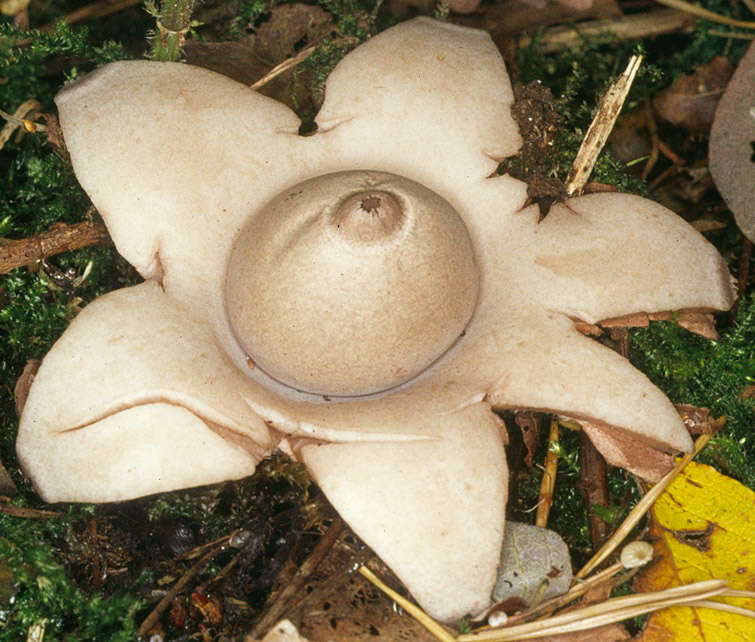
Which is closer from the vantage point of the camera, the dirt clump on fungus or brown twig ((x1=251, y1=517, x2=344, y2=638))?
brown twig ((x1=251, y1=517, x2=344, y2=638))

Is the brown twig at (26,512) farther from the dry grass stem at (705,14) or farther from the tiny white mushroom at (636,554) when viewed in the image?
the dry grass stem at (705,14)

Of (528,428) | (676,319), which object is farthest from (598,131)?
(528,428)

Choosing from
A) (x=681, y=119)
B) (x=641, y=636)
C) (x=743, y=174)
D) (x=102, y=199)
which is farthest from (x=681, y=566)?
(x=102, y=199)

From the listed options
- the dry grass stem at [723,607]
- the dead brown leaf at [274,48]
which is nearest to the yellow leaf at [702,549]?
the dry grass stem at [723,607]

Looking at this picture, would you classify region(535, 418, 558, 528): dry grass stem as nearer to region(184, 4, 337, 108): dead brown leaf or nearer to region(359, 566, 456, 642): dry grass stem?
region(359, 566, 456, 642): dry grass stem

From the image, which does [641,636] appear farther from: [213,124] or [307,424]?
[213,124]

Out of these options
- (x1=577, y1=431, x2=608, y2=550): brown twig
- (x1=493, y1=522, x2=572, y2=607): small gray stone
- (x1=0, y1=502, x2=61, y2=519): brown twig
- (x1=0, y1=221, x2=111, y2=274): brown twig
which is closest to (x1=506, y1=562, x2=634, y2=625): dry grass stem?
(x1=493, y1=522, x2=572, y2=607): small gray stone

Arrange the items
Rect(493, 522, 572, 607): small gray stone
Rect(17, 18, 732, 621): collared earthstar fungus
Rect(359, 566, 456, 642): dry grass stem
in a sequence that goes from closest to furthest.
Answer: Rect(17, 18, 732, 621): collared earthstar fungus, Rect(359, 566, 456, 642): dry grass stem, Rect(493, 522, 572, 607): small gray stone
